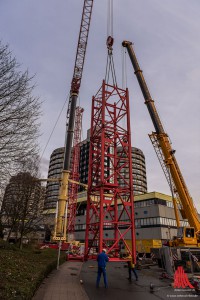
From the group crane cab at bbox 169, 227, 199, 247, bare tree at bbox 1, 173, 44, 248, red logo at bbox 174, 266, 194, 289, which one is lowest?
red logo at bbox 174, 266, 194, 289

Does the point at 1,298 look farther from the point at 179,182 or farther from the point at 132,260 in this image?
the point at 179,182

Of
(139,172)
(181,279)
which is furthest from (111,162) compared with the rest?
(139,172)

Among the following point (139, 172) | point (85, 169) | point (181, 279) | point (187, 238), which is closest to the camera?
point (181, 279)

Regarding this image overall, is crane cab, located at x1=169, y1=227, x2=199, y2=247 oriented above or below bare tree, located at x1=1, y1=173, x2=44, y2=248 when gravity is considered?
below

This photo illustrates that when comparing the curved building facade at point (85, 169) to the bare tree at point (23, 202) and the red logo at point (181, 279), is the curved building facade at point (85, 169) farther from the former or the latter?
the red logo at point (181, 279)

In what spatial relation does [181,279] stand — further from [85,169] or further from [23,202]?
[85,169]

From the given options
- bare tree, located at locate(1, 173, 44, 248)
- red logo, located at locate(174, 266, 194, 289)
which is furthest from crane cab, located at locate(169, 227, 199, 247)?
bare tree, located at locate(1, 173, 44, 248)

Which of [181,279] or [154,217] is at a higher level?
[154,217]

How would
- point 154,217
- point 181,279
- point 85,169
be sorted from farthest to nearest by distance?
point 85,169, point 154,217, point 181,279

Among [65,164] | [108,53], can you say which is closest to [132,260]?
[108,53]

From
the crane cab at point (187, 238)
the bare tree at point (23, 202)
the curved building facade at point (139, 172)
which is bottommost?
the crane cab at point (187, 238)

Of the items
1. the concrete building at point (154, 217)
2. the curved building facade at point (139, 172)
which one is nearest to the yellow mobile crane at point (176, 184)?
the concrete building at point (154, 217)

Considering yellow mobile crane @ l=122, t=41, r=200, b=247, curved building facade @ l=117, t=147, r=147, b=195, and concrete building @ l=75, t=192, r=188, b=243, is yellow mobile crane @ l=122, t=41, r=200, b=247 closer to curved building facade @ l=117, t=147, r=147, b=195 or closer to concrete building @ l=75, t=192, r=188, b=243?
concrete building @ l=75, t=192, r=188, b=243

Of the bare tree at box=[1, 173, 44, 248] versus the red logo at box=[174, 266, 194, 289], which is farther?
the bare tree at box=[1, 173, 44, 248]
